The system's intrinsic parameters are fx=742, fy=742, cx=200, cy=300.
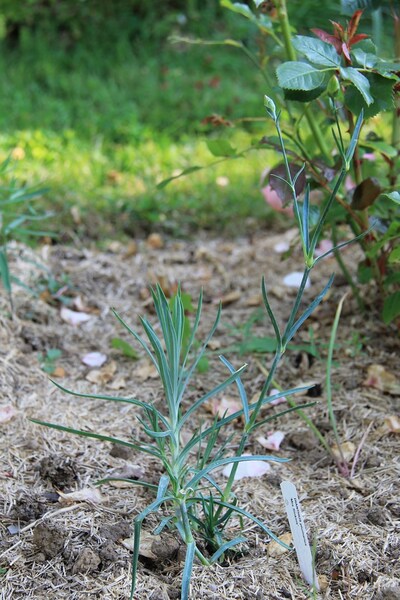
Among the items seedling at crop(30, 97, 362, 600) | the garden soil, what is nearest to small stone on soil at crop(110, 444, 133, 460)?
the garden soil

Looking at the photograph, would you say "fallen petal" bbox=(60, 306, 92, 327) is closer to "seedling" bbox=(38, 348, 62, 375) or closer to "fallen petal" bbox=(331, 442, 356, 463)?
"seedling" bbox=(38, 348, 62, 375)

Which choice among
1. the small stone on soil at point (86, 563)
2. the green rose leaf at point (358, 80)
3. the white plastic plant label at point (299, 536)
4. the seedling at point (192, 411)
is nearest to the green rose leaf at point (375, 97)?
the green rose leaf at point (358, 80)

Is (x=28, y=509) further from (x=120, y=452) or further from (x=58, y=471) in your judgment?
(x=120, y=452)

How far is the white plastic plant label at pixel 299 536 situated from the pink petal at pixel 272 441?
0.36 meters

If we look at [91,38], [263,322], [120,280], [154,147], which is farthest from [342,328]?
[91,38]

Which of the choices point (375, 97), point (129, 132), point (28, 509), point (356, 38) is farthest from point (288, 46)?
point (129, 132)

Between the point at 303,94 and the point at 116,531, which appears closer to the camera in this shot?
the point at 116,531

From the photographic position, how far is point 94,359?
204 centimetres

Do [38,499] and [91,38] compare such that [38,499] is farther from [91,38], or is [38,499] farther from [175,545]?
[91,38]

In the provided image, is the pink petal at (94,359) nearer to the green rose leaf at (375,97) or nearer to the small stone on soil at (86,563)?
the small stone on soil at (86,563)

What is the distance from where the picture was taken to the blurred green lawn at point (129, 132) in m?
3.00

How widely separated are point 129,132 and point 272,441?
2405mm

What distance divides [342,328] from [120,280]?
0.79m

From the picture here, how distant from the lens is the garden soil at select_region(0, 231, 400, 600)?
1.32 m
